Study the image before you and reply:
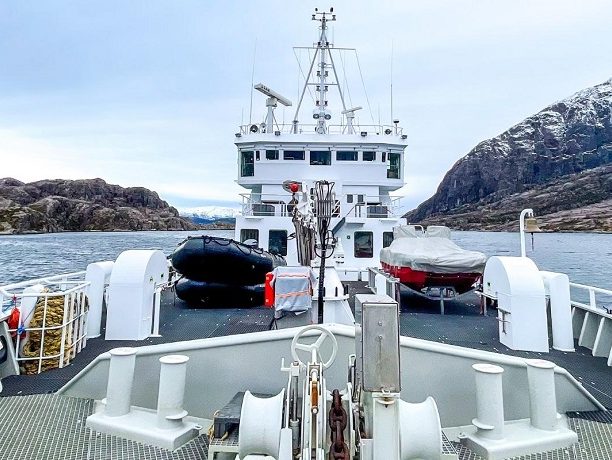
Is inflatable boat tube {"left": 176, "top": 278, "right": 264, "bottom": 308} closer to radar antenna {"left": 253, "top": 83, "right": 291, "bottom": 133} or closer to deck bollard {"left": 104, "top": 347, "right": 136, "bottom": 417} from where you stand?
deck bollard {"left": 104, "top": 347, "right": 136, "bottom": 417}

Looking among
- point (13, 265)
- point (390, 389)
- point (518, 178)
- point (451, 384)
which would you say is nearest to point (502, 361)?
Result: point (451, 384)

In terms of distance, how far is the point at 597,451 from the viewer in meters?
3.06

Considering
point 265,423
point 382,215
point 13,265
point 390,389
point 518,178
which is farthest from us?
point 518,178

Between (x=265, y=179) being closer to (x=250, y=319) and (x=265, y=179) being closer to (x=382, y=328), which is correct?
(x=250, y=319)

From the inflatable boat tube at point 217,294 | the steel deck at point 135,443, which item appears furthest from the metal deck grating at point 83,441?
the inflatable boat tube at point 217,294

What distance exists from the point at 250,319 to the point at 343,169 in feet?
25.6

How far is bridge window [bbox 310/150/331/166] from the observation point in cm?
1391

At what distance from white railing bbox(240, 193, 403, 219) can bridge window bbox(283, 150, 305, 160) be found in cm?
135

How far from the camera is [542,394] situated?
3.20 metres

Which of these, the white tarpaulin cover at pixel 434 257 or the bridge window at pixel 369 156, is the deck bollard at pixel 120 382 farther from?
the bridge window at pixel 369 156

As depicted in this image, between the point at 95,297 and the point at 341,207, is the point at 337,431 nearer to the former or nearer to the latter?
the point at 95,297

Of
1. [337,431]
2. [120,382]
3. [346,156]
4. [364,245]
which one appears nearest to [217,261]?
[120,382]

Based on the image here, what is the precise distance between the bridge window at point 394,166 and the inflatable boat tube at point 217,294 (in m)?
7.49

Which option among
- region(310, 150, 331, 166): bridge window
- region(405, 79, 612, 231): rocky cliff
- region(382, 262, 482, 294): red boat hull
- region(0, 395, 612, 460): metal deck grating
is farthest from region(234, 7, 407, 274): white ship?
region(405, 79, 612, 231): rocky cliff
